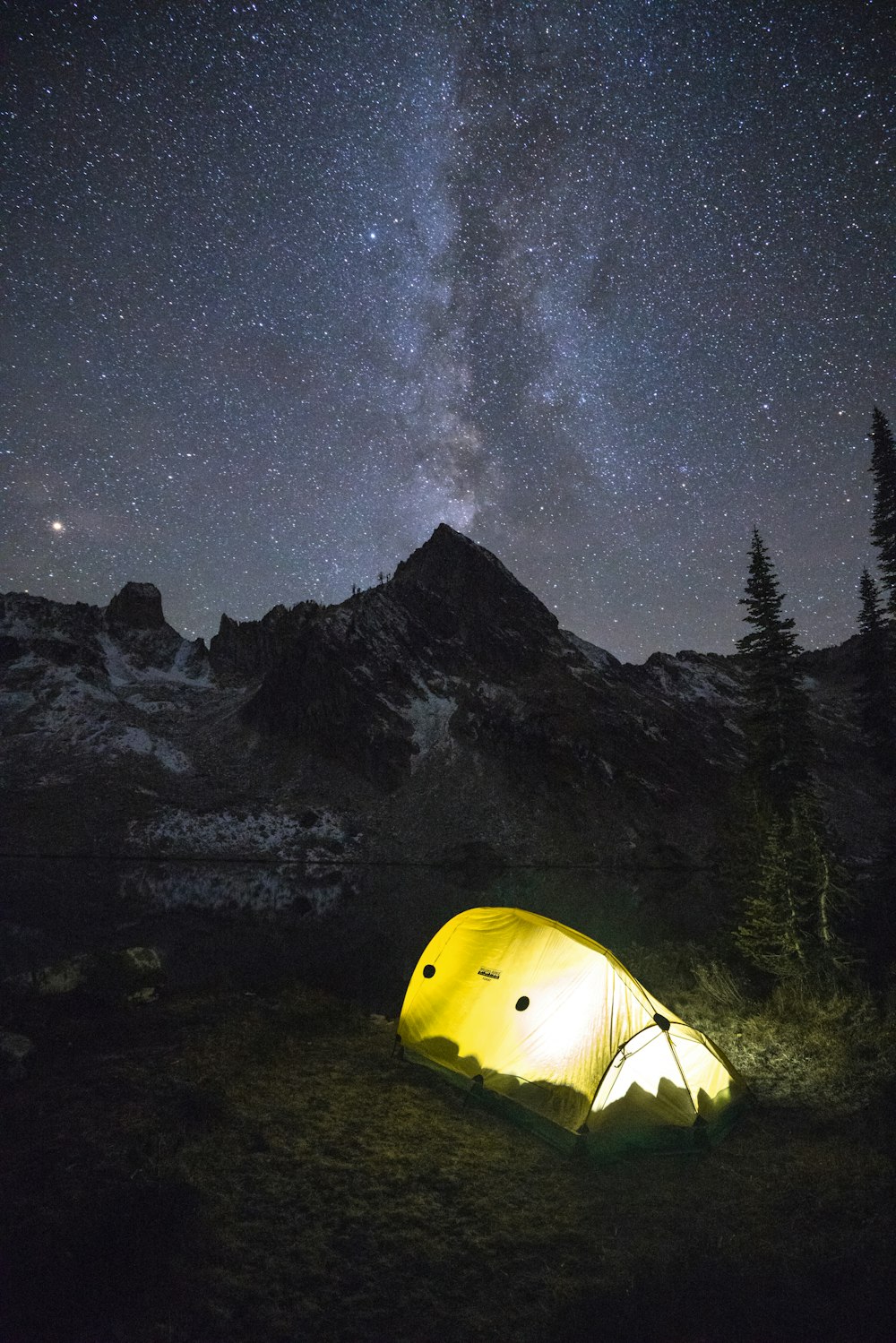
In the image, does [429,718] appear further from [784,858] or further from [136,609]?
[136,609]

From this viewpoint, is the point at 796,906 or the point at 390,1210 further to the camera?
the point at 796,906

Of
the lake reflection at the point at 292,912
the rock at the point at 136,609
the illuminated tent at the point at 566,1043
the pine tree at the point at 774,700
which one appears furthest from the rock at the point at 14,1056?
the rock at the point at 136,609

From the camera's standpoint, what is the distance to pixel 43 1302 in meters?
4.67

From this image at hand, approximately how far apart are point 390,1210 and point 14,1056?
6.64m

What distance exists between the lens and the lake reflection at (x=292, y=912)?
54.3 ft

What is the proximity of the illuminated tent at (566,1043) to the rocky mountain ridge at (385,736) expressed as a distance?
99.7 feet

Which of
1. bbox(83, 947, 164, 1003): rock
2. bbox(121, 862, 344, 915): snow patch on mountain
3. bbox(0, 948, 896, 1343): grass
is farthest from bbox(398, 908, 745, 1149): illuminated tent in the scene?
bbox(121, 862, 344, 915): snow patch on mountain

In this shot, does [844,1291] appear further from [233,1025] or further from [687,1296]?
[233,1025]

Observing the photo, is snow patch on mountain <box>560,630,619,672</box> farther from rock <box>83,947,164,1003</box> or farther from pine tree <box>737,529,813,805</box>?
rock <box>83,947,164,1003</box>

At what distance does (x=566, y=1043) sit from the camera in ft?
28.6

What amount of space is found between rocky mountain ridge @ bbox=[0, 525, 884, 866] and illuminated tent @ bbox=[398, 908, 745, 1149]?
30397mm

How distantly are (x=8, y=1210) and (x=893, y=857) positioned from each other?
35.0 metres

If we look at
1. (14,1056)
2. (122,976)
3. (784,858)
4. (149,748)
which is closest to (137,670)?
(149,748)

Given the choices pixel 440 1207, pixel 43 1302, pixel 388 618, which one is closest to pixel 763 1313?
pixel 440 1207
